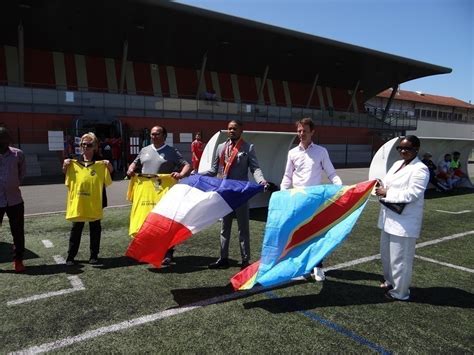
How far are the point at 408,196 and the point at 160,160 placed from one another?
3.19 metres

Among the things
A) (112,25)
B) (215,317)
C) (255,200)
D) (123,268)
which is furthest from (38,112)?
(215,317)

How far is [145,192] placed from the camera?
544 cm

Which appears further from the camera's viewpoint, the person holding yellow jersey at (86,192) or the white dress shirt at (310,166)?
the person holding yellow jersey at (86,192)

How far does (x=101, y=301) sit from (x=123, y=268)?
1082 millimetres

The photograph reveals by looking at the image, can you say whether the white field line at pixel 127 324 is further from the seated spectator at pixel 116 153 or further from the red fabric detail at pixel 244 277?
the seated spectator at pixel 116 153

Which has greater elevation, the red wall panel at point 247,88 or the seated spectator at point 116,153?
the red wall panel at point 247,88

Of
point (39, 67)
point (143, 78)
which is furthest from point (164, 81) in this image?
point (39, 67)

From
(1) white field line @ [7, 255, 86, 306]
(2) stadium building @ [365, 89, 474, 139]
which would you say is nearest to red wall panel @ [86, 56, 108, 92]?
(1) white field line @ [7, 255, 86, 306]

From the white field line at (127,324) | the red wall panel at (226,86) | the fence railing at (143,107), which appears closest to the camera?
the white field line at (127,324)

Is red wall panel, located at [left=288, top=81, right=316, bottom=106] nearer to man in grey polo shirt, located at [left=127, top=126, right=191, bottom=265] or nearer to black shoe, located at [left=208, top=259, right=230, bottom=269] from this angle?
man in grey polo shirt, located at [left=127, top=126, right=191, bottom=265]

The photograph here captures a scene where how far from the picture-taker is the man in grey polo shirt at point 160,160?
5.50 meters

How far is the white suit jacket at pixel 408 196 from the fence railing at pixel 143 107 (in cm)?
1962

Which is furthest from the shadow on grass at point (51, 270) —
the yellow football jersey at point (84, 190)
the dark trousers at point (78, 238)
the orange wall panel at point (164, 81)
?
the orange wall panel at point (164, 81)

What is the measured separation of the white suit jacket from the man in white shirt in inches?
28.1
